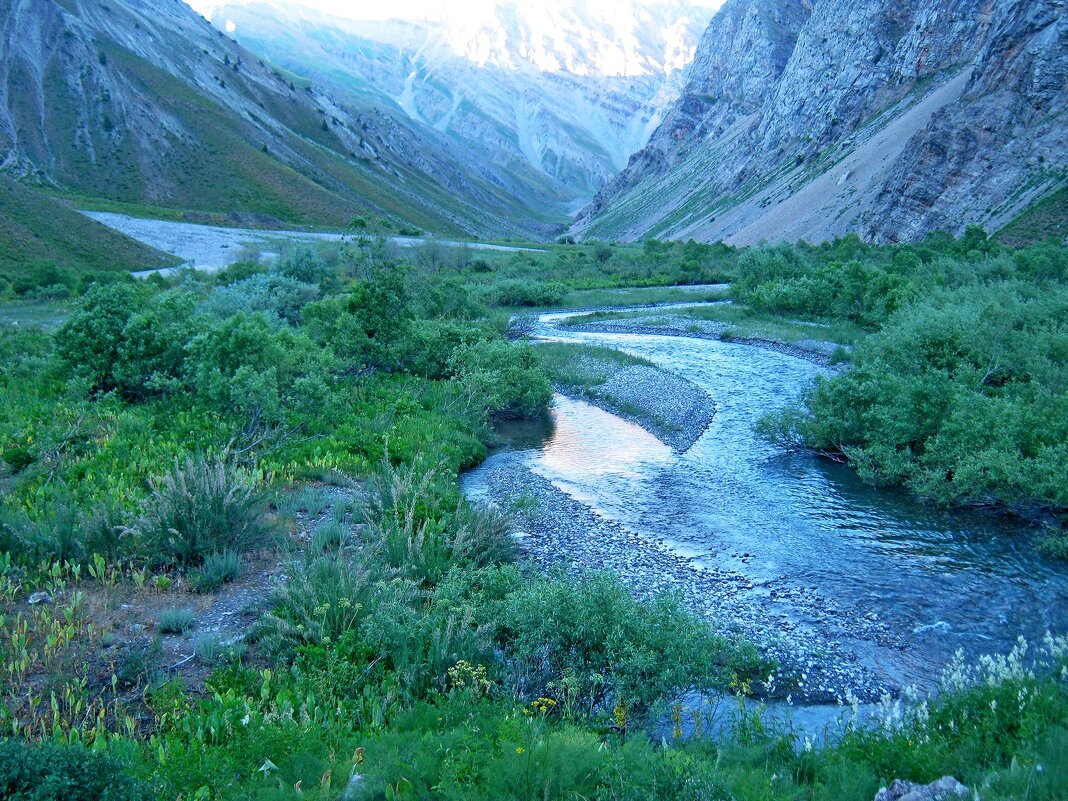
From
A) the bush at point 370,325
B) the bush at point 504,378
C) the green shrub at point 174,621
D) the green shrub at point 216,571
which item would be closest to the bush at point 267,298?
the bush at point 370,325

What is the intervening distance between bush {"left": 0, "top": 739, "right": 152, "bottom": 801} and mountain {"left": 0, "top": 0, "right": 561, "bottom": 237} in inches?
3879

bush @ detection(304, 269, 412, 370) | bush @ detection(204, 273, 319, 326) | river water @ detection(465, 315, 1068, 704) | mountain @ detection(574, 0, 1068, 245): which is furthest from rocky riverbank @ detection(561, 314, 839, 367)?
mountain @ detection(574, 0, 1068, 245)

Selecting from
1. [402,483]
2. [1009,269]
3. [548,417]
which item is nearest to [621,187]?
[1009,269]

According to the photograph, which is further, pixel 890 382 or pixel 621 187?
pixel 621 187

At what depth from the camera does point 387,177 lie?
471 ft

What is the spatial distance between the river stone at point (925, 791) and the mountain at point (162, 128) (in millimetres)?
100859

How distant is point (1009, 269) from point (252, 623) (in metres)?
41.1

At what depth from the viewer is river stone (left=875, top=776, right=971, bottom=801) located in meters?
5.05

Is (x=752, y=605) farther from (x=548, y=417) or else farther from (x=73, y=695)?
(x=548, y=417)

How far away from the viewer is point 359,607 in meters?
8.51

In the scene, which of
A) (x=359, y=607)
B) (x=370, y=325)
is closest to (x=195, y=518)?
(x=359, y=607)

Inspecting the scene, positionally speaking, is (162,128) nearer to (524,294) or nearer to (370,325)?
(524,294)

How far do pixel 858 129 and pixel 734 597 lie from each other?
107 metres

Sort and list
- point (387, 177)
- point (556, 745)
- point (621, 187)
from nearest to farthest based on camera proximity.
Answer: point (556, 745) → point (387, 177) → point (621, 187)
